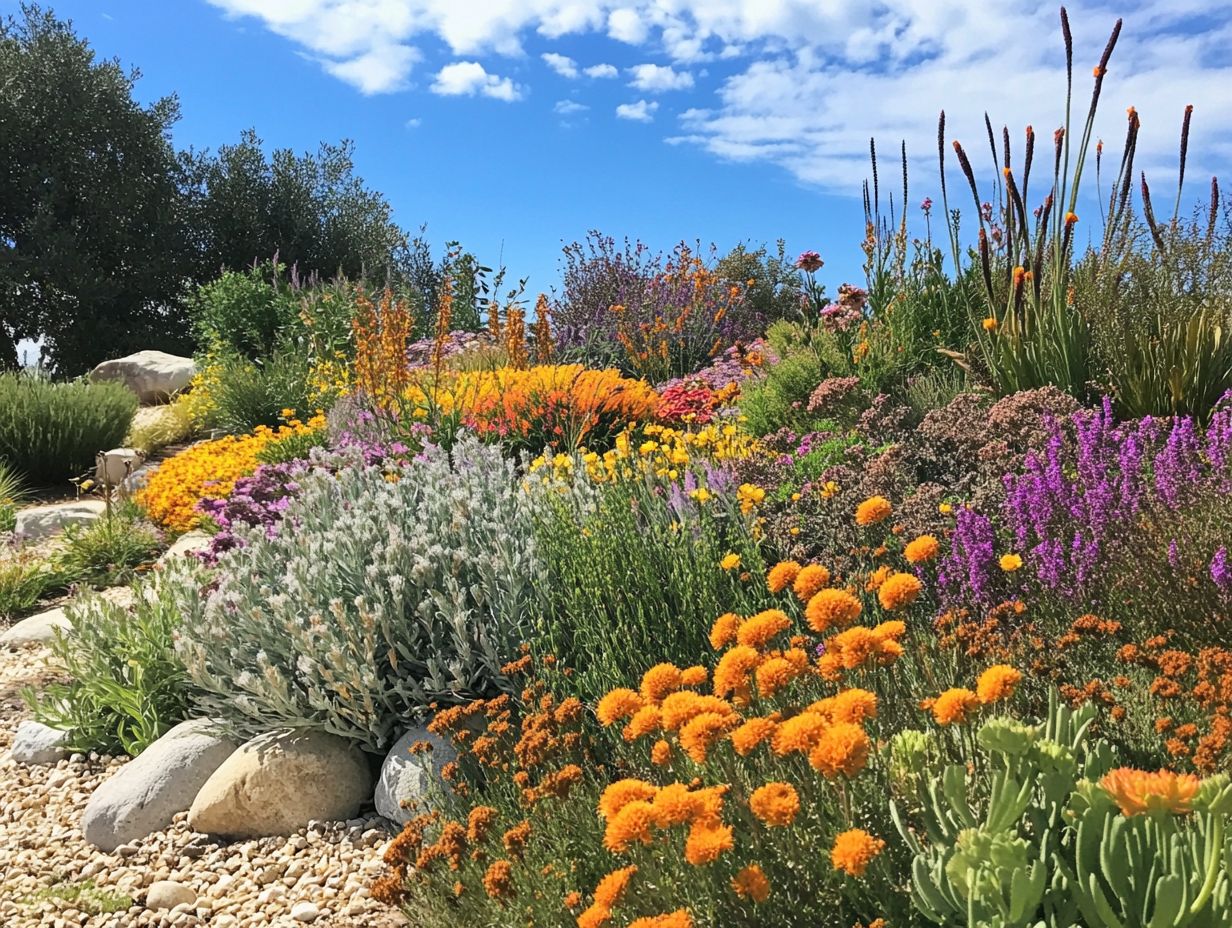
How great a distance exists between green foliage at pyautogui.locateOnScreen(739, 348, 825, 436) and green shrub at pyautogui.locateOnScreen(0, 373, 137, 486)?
8.23 metres

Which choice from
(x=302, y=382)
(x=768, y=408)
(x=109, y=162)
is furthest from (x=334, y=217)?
(x=768, y=408)

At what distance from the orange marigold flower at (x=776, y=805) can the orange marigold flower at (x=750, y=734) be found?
3.5 inches

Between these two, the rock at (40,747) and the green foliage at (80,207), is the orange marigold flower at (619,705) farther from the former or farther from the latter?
the green foliage at (80,207)

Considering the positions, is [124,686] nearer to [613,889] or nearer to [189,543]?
[189,543]

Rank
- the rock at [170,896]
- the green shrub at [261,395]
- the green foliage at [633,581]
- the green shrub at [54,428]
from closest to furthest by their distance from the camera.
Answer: the rock at [170,896], the green foliage at [633,581], the green shrub at [54,428], the green shrub at [261,395]

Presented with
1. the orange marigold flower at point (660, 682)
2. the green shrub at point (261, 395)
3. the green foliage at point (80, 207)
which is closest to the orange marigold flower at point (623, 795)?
the orange marigold flower at point (660, 682)

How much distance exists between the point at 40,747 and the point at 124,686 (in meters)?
0.45

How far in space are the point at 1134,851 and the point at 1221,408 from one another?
4721mm

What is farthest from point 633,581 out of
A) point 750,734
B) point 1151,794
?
point 1151,794

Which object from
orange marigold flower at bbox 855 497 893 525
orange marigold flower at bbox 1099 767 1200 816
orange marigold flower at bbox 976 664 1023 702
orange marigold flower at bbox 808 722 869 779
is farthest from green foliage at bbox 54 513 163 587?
orange marigold flower at bbox 1099 767 1200 816

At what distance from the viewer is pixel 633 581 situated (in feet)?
12.8

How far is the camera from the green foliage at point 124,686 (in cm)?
463

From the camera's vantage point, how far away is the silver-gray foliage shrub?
3705 mm

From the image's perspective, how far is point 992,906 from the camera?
5.24ft
